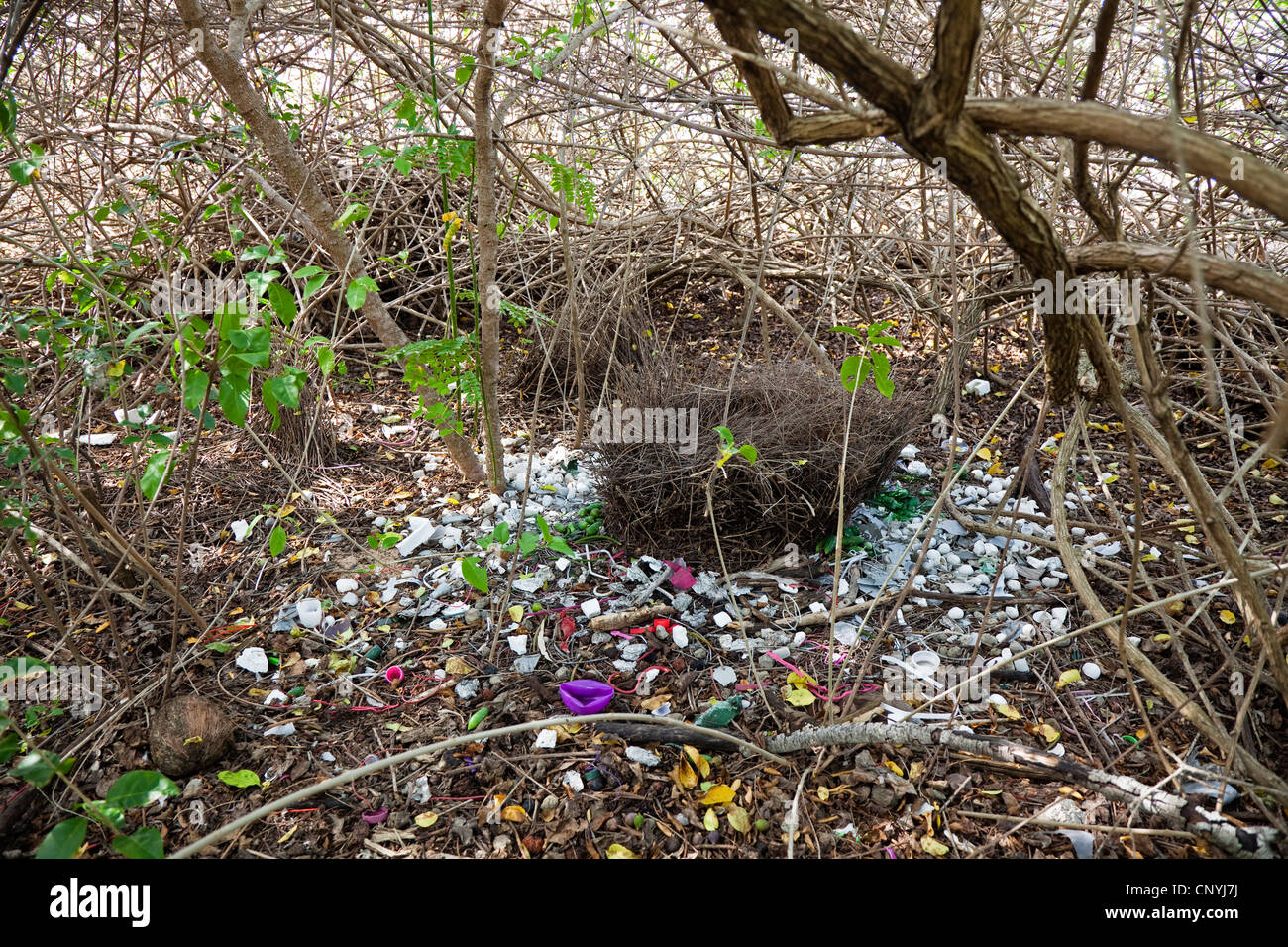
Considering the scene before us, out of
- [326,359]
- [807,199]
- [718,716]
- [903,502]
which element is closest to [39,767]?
[326,359]

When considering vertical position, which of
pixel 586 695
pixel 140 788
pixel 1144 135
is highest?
pixel 1144 135

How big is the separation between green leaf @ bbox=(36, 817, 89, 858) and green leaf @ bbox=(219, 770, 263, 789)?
75 cm

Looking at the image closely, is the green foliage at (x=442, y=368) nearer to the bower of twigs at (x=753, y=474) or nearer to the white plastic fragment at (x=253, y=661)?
the bower of twigs at (x=753, y=474)

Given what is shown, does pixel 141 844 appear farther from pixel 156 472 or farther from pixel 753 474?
pixel 753 474

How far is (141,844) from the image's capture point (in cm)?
96

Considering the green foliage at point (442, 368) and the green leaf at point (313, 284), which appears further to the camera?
the green foliage at point (442, 368)

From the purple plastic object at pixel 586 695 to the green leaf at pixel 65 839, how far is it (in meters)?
1.02

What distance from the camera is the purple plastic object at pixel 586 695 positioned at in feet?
5.95

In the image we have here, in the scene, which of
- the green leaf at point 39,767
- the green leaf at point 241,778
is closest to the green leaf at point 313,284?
the green leaf at point 39,767

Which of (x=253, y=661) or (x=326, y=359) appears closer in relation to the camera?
(x=326, y=359)

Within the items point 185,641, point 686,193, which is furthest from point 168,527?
point 686,193

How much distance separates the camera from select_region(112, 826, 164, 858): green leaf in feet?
3.13

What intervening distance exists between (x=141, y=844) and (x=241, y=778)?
2.53 feet

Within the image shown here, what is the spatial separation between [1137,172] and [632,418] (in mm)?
2027
